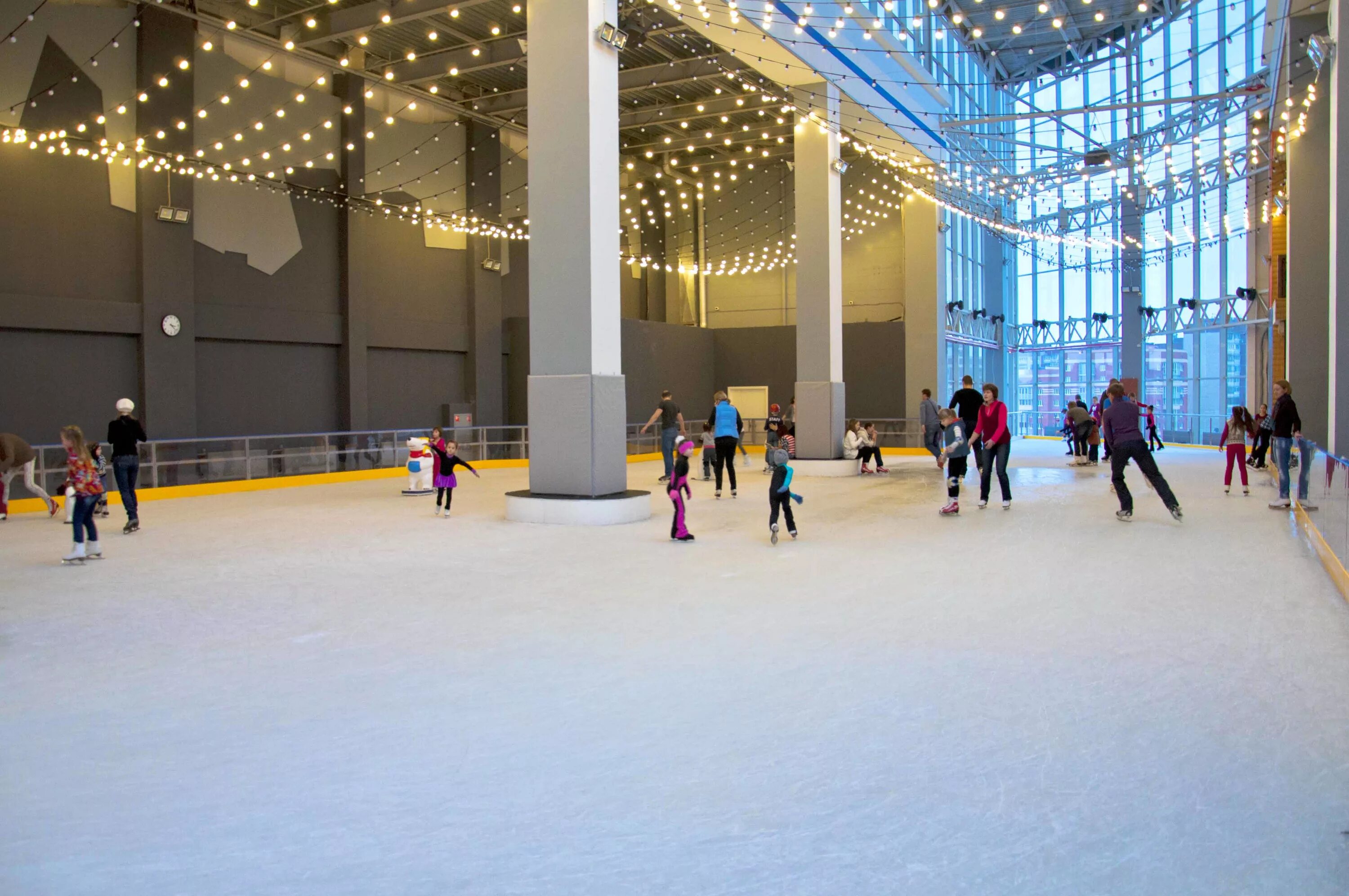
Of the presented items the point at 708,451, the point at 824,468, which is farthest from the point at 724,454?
the point at 824,468

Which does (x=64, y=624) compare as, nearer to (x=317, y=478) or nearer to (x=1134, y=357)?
(x=317, y=478)

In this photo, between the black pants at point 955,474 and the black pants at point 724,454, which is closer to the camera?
the black pants at point 955,474

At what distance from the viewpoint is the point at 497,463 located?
61.5ft

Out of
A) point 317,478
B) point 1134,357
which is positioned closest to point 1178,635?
point 317,478

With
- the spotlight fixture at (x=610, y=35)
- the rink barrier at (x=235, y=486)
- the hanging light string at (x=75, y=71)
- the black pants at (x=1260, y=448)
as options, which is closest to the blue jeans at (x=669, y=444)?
the spotlight fixture at (x=610, y=35)

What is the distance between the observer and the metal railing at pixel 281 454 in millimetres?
12383

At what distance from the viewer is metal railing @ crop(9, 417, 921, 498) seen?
12.4 meters

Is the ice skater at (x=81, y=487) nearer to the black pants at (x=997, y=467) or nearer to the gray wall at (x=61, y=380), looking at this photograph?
the gray wall at (x=61, y=380)

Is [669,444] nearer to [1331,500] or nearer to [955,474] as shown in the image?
[955,474]

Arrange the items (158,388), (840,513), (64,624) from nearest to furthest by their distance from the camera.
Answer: (64,624)
(840,513)
(158,388)

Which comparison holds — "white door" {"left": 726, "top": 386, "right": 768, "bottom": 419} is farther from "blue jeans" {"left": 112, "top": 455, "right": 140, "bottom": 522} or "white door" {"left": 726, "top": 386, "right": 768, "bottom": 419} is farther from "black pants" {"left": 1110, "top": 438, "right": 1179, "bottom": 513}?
"blue jeans" {"left": 112, "top": 455, "right": 140, "bottom": 522}

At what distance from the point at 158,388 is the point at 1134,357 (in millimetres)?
22438

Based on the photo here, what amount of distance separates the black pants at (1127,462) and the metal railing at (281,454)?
6.90 m

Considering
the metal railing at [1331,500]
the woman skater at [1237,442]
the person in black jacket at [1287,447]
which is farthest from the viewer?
the woman skater at [1237,442]
